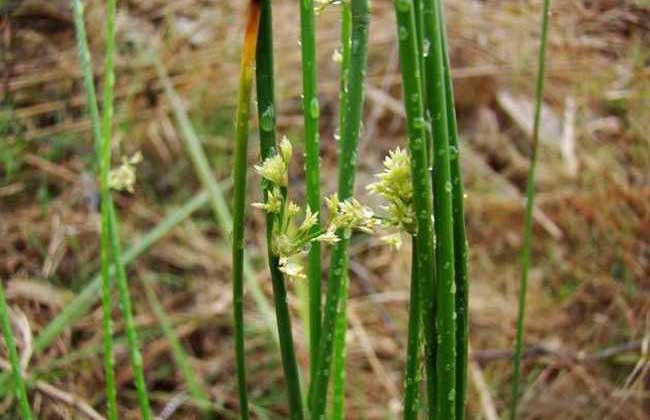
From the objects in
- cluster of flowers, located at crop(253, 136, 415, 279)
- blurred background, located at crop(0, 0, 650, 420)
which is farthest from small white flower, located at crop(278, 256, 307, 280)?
blurred background, located at crop(0, 0, 650, 420)

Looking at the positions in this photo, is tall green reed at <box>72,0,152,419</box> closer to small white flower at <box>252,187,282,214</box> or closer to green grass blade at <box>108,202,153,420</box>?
green grass blade at <box>108,202,153,420</box>

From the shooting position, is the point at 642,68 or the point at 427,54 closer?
the point at 427,54

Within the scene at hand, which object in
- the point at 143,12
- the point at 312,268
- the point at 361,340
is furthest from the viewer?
the point at 143,12

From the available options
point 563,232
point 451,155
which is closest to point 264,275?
point 563,232

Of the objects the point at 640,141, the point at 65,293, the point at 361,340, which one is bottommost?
the point at 361,340

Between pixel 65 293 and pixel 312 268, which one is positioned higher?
pixel 312 268

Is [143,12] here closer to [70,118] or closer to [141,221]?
[70,118]
